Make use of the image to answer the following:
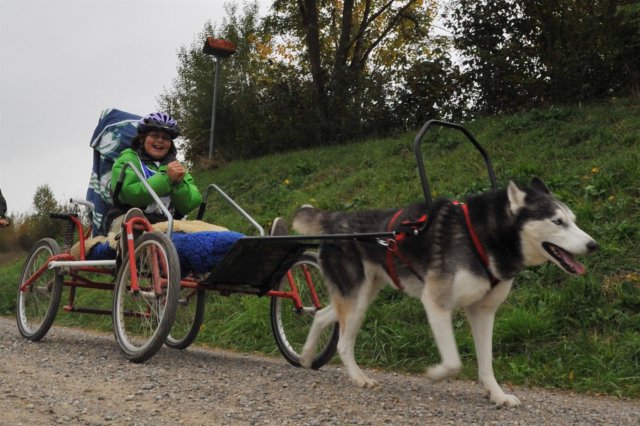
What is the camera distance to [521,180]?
9734mm

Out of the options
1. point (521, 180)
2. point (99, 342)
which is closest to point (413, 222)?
point (99, 342)

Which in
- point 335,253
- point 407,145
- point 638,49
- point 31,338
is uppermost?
point 638,49

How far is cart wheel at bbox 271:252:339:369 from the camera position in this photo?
578 cm

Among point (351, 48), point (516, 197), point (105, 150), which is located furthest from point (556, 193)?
point (351, 48)

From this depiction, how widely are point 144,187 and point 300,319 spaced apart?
187 centimetres

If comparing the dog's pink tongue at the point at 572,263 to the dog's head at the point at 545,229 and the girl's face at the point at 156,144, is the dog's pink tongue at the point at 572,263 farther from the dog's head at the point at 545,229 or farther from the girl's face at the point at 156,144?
the girl's face at the point at 156,144

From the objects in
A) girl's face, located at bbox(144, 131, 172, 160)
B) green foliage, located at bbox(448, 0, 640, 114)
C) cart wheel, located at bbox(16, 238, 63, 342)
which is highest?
green foliage, located at bbox(448, 0, 640, 114)

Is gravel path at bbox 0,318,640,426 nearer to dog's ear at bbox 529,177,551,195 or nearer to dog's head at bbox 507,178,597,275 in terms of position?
dog's head at bbox 507,178,597,275

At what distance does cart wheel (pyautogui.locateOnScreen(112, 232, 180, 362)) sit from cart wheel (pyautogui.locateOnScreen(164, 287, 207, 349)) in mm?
386

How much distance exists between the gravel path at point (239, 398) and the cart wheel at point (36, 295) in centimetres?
122

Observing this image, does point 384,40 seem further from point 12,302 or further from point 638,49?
point 12,302

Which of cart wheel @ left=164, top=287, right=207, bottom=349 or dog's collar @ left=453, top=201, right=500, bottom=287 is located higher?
dog's collar @ left=453, top=201, right=500, bottom=287

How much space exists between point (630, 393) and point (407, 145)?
31.6ft

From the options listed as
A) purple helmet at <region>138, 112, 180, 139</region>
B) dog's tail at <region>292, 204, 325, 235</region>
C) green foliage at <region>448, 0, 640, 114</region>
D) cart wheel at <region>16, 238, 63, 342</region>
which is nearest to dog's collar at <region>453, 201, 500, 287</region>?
dog's tail at <region>292, 204, 325, 235</region>
